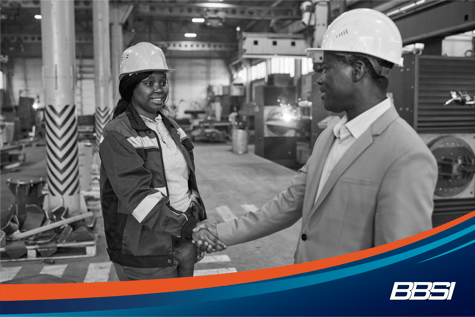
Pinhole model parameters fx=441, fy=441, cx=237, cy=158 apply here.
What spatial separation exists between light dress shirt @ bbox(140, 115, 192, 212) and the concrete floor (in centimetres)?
234

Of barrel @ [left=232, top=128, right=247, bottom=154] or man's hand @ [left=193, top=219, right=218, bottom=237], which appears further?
barrel @ [left=232, top=128, right=247, bottom=154]

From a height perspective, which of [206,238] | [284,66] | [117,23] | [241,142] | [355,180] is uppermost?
[117,23]

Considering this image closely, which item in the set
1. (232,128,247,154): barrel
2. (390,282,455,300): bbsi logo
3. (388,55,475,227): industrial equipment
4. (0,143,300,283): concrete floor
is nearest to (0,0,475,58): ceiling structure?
(232,128,247,154): barrel

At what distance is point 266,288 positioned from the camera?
1.46 metres

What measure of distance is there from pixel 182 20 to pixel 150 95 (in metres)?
27.5

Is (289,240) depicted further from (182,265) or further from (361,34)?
(361,34)

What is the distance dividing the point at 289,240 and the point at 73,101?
364 cm

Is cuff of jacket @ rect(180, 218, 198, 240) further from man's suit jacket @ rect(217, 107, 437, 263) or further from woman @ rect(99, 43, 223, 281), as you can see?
man's suit jacket @ rect(217, 107, 437, 263)

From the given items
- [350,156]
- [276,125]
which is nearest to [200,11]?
[276,125]

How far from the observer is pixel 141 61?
100 inches

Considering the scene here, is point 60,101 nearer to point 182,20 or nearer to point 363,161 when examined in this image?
point 363,161

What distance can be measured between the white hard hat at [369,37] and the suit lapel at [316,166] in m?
0.37

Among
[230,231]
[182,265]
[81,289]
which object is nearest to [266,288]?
[81,289]

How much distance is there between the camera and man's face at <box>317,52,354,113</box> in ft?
5.59
